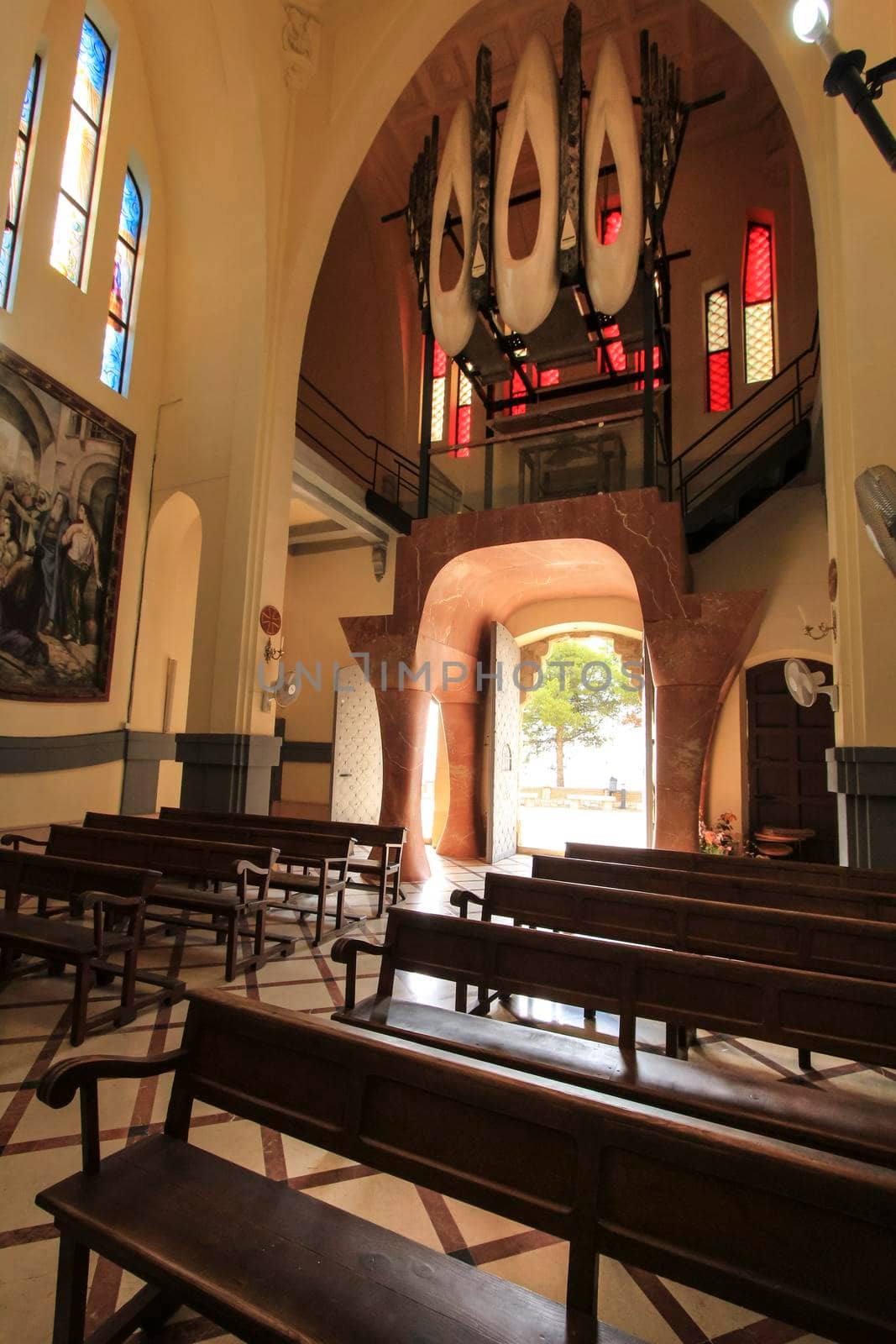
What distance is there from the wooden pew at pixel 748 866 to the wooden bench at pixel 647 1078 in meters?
1.80

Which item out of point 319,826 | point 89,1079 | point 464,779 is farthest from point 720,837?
point 89,1079

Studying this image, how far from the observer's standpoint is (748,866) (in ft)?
14.1

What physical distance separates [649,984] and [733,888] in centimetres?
156

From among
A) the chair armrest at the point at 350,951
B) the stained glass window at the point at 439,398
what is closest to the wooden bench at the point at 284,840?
the chair armrest at the point at 350,951

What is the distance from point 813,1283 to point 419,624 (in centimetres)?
698

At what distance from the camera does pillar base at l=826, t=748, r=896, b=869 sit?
443cm

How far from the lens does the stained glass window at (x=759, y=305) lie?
1009cm

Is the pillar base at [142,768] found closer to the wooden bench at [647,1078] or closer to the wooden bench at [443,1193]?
the wooden bench at [647,1078]

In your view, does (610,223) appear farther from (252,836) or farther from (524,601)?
(252,836)

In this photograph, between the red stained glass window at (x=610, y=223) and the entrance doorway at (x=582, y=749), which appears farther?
the entrance doorway at (x=582, y=749)

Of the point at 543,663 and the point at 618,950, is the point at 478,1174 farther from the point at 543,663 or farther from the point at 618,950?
the point at 543,663

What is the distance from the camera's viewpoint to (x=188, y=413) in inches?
333

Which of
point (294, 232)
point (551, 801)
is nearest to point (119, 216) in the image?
point (294, 232)

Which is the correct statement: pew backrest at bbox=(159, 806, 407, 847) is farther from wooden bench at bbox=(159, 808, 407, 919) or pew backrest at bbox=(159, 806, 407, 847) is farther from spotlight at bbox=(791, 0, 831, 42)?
spotlight at bbox=(791, 0, 831, 42)
